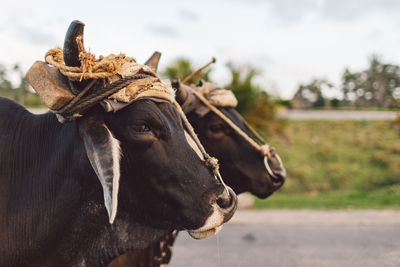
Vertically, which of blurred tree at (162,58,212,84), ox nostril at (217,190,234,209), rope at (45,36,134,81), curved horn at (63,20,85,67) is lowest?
blurred tree at (162,58,212,84)

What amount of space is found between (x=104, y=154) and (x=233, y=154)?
74.1 inches

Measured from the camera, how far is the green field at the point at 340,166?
1063 centimetres

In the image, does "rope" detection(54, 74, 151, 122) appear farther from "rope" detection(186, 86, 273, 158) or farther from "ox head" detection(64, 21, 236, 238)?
"rope" detection(186, 86, 273, 158)

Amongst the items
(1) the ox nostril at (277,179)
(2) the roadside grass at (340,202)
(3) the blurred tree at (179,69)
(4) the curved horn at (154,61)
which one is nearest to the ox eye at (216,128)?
(1) the ox nostril at (277,179)

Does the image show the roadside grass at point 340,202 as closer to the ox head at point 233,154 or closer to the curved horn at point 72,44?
the ox head at point 233,154

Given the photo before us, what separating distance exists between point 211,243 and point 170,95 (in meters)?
4.85

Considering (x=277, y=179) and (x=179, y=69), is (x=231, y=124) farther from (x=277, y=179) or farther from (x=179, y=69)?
(x=179, y=69)

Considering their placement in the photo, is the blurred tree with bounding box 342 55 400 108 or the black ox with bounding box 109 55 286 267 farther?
the blurred tree with bounding box 342 55 400 108

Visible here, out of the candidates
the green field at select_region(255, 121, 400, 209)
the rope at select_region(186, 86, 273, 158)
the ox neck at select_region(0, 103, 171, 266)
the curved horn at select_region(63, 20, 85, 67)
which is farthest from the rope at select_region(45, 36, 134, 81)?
the green field at select_region(255, 121, 400, 209)

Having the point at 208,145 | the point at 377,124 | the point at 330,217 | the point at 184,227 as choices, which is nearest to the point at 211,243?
the point at 330,217

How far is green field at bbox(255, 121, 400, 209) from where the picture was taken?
1063cm

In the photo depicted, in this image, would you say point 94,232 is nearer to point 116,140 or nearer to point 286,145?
point 116,140

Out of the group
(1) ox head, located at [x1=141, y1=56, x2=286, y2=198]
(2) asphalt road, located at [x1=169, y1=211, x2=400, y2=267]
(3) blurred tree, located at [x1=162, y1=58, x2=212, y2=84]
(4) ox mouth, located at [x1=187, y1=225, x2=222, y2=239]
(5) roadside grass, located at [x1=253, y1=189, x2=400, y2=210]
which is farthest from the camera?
(3) blurred tree, located at [x1=162, y1=58, x2=212, y2=84]

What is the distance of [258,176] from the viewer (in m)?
3.53
